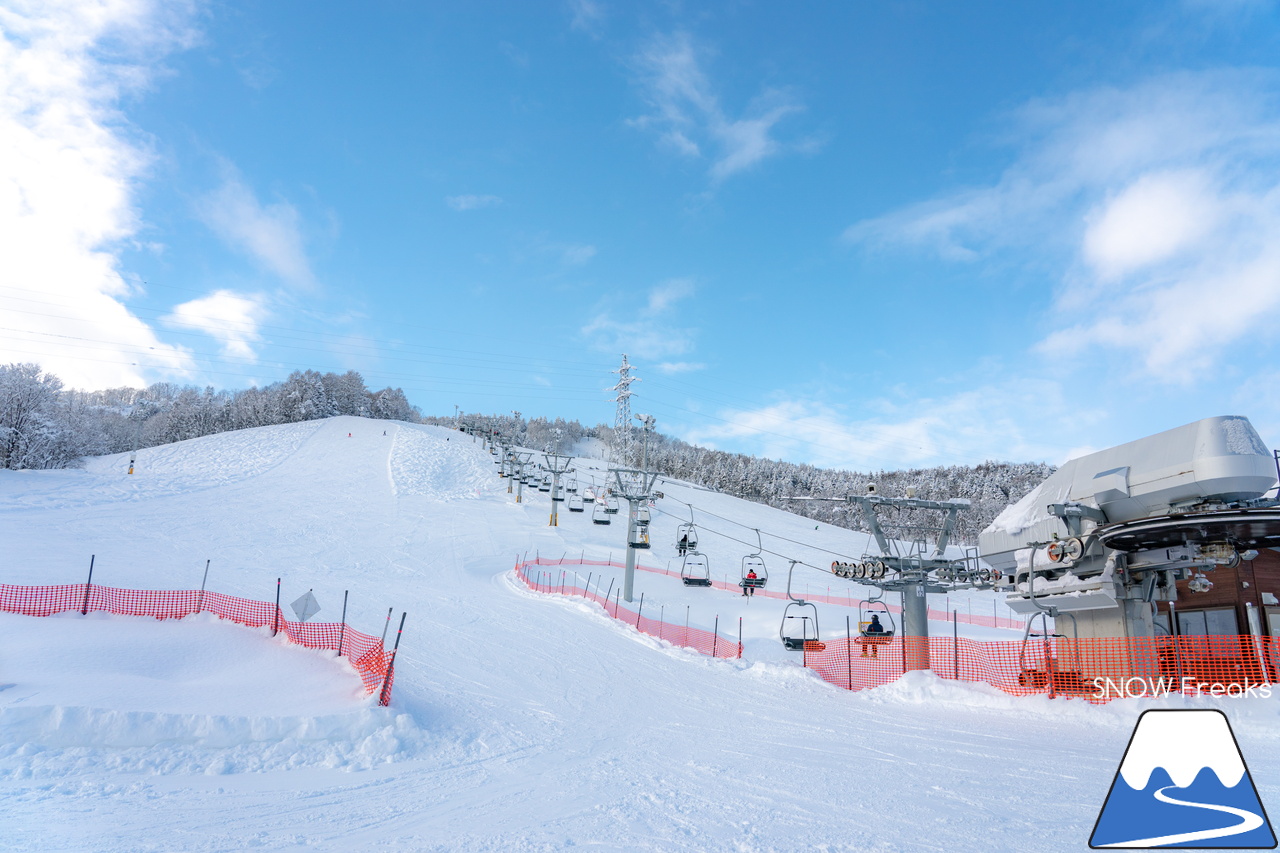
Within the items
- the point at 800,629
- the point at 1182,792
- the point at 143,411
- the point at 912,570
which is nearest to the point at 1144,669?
the point at 912,570

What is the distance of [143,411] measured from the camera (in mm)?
143875

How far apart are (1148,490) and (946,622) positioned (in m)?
25.3

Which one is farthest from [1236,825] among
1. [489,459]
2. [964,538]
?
[964,538]

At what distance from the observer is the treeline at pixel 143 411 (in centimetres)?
4831

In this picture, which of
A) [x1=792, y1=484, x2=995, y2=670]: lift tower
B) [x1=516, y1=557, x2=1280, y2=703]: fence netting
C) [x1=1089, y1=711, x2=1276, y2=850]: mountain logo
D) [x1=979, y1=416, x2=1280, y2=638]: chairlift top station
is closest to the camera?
[x1=1089, y1=711, x2=1276, y2=850]: mountain logo

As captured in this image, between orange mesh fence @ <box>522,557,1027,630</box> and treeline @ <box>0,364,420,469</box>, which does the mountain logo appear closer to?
orange mesh fence @ <box>522,557,1027,630</box>

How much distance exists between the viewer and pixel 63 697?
909 centimetres

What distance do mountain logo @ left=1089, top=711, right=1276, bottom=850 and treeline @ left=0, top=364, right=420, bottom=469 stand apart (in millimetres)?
63414

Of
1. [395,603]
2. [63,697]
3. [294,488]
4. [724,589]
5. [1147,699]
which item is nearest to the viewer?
[63,697]

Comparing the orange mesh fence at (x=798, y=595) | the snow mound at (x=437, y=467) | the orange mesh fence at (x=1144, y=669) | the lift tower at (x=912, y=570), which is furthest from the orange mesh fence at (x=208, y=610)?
the snow mound at (x=437, y=467)


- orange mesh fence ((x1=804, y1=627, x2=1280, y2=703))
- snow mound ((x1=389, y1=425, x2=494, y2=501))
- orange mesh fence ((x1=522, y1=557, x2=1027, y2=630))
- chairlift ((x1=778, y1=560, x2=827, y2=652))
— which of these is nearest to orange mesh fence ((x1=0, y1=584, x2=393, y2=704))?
orange mesh fence ((x1=804, y1=627, x2=1280, y2=703))

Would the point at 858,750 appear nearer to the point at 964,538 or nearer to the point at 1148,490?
the point at 1148,490

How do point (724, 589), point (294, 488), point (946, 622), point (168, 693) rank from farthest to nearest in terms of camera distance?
1. point (294, 488)
2. point (724, 589)
3. point (946, 622)
4. point (168, 693)

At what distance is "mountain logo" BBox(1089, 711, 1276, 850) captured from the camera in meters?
3.16
